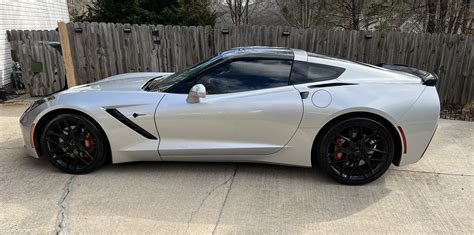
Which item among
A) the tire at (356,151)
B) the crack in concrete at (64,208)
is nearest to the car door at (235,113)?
the tire at (356,151)

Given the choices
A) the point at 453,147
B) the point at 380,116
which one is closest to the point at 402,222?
the point at 380,116

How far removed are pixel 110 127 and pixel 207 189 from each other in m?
1.16

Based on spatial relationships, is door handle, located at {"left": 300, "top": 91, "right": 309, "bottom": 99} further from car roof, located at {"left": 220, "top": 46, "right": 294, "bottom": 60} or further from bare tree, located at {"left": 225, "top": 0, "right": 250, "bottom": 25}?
bare tree, located at {"left": 225, "top": 0, "right": 250, "bottom": 25}

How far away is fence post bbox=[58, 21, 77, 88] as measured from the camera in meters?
6.88

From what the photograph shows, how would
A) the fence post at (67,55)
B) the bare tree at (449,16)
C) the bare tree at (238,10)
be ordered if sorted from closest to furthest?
the fence post at (67,55)
the bare tree at (449,16)
the bare tree at (238,10)

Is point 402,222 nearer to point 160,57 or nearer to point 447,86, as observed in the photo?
point 447,86

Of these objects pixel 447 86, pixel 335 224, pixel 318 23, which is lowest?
pixel 335 224

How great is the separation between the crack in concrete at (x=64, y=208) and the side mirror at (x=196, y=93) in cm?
145

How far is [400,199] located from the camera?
3.33 meters

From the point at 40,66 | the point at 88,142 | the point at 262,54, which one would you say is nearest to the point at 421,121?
the point at 262,54

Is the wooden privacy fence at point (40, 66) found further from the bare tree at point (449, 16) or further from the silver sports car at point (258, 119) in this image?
the bare tree at point (449, 16)

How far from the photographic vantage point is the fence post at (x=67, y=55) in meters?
6.88

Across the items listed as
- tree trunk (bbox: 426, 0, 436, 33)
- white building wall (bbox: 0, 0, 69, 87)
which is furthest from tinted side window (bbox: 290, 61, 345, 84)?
white building wall (bbox: 0, 0, 69, 87)

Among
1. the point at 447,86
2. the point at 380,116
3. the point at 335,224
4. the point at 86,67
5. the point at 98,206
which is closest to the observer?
the point at 335,224
